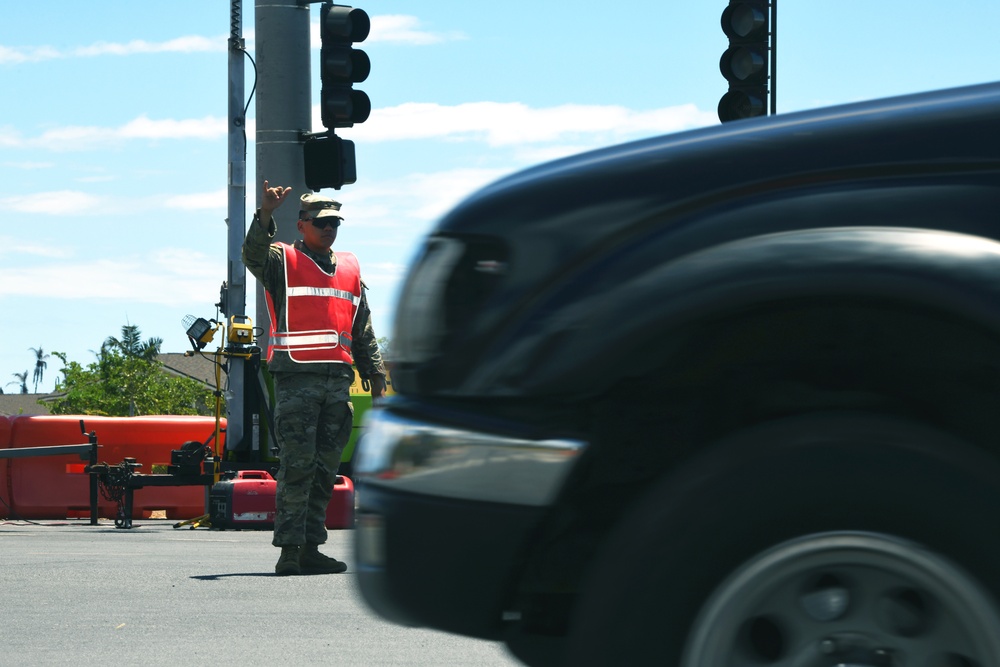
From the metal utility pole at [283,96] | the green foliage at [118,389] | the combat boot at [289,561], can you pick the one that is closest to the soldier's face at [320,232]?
the combat boot at [289,561]

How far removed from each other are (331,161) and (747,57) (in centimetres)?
331

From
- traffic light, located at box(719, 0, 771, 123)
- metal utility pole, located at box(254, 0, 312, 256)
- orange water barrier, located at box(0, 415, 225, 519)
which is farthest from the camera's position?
orange water barrier, located at box(0, 415, 225, 519)

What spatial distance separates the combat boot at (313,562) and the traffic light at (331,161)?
12.3ft

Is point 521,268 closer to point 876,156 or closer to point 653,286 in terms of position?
point 653,286

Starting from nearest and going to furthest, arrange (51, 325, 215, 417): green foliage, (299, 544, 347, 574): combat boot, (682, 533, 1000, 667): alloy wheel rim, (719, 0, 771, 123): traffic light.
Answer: (682, 533, 1000, 667): alloy wheel rim
(299, 544, 347, 574): combat boot
(719, 0, 771, 123): traffic light
(51, 325, 215, 417): green foliage

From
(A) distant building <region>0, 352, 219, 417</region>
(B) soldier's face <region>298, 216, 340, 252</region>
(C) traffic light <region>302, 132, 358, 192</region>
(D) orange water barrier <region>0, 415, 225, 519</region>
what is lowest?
(A) distant building <region>0, 352, 219, 417</region>

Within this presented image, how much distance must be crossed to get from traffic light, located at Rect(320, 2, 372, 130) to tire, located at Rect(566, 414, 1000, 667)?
325 inches

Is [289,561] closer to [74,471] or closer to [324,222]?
[324,222]

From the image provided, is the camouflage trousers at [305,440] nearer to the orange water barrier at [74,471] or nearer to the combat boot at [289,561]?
the combat boot at [289,561]

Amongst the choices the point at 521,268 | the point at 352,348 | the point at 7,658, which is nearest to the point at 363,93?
the point at 352,348

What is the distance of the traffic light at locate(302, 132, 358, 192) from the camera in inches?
408

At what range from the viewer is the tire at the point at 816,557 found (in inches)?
85.7

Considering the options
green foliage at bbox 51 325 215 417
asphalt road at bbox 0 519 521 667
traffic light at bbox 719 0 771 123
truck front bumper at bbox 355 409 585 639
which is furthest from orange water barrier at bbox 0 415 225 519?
green foliage at bbox 51 325 215 417

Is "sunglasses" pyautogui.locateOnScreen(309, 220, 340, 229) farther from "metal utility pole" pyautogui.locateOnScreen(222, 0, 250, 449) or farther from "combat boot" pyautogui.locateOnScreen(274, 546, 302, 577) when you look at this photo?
"metal utility pole" pyautogui.locateOnScreen(222, 0, 250, 449)
